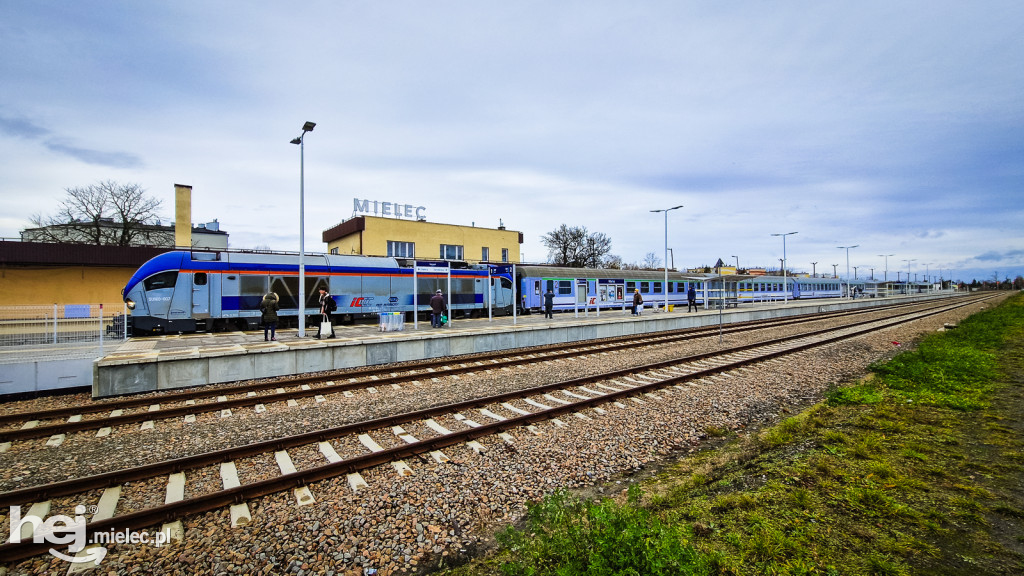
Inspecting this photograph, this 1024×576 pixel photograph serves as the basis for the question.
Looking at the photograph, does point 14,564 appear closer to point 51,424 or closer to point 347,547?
point 347,547

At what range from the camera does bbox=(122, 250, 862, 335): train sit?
1650 cm

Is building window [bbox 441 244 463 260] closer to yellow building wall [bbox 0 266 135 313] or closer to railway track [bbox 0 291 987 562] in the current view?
yellow building wall [bbox 0 266 135 313]

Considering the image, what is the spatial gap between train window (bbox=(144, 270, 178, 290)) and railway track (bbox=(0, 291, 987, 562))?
14.2 metres

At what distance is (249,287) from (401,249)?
66.3 ft

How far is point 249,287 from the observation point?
18.2 metres

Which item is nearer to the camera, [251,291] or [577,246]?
[251,291]

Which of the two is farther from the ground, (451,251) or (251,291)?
(451,251)

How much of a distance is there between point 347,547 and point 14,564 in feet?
9.02

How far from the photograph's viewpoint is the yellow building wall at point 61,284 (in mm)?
23359

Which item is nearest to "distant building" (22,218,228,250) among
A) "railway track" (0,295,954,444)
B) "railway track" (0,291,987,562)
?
"railway track" (0,295,954,444)

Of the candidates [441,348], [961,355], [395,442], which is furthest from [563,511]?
[961,355]

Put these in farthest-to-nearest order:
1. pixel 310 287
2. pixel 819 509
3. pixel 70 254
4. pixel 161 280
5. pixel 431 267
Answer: pixel 70 254 < pixel 431 267 < pixel 310 287 < pixel 161 280 < pixel 819 509

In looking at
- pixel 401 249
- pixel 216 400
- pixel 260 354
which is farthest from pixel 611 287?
pixel 216 400

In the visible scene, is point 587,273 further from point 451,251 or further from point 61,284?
point 61,284
